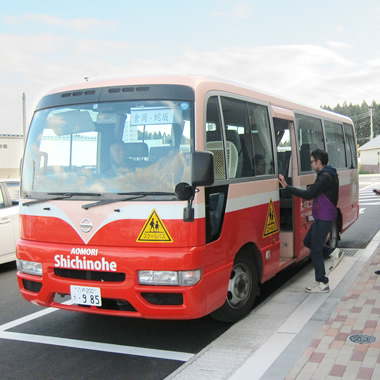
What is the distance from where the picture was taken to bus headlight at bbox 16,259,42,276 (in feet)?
15.3

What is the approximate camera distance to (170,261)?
4164mm

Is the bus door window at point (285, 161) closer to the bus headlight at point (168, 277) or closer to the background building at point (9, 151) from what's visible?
the bus headlight at point (168, 277)

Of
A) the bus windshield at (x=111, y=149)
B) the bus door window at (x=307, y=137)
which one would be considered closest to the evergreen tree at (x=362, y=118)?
the bus door window at (x=307, y=137)

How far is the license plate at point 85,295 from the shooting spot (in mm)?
4357

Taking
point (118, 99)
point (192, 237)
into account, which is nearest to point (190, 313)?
point (192, 237)

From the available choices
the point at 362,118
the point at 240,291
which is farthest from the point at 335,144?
the point at 362,118

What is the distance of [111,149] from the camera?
14.8 ft

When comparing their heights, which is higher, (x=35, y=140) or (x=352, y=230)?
(x=35, y=140)

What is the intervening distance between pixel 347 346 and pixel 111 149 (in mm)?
2801

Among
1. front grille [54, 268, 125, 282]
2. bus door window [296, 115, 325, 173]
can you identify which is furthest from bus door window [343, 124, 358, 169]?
front grille [54, 268, 125, 282]

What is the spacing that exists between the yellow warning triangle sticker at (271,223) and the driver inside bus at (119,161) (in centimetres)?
208

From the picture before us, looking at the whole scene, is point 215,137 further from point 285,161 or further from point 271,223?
point 285,161

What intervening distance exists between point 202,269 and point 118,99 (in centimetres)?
183

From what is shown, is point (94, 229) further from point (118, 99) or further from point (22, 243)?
point (118, 99)
